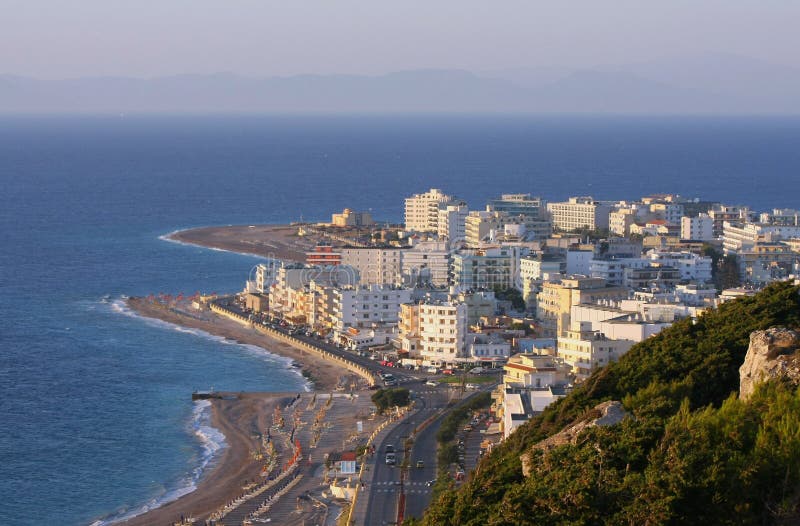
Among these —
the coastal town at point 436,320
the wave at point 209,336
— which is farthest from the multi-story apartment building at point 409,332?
the wave at point 209,336

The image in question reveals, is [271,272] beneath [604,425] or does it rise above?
beneath

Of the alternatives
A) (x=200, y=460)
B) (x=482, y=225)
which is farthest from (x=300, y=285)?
(x=200, y=460)

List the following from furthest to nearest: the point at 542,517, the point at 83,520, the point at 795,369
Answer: the point at 83,520
the point at 795,369
the point at 542,517

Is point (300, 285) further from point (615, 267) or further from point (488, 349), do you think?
point (488, 349)

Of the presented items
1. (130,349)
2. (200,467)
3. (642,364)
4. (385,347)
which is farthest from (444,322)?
(642,364)

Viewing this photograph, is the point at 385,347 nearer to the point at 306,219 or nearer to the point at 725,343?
the point at 725,343

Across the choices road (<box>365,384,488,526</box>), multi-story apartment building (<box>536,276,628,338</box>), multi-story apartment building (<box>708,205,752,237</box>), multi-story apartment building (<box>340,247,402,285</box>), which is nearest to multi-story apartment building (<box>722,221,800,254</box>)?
multi-story apartment building (<box>708,205,752,237</box>)

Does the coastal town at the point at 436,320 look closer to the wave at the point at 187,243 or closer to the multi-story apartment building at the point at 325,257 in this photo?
the multi-story apartment building at the point at 325,257
